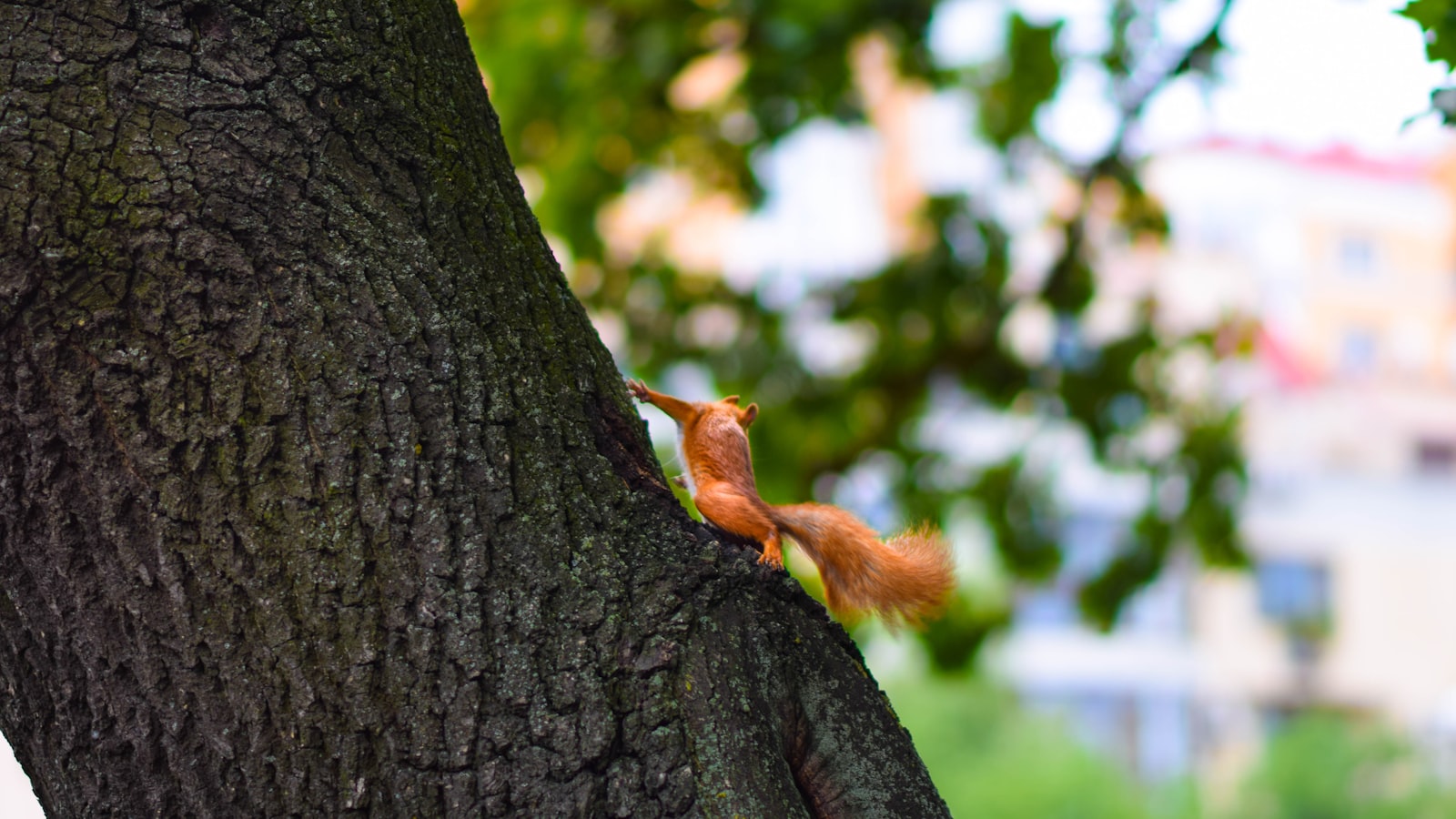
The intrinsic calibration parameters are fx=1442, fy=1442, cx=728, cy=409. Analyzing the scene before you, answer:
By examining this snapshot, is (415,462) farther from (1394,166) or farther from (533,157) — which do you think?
(1394,166)

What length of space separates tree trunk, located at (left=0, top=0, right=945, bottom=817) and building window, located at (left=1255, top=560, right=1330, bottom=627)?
100ft

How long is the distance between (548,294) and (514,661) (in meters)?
0.48

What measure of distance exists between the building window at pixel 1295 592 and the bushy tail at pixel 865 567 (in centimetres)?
2988

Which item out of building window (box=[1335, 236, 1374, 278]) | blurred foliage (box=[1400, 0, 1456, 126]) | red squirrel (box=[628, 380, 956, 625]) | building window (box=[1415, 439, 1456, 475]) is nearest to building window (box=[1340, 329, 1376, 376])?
building window (box=[1335, 236, 1374, 278])

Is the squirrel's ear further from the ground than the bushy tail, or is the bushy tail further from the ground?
the squirrel's ear

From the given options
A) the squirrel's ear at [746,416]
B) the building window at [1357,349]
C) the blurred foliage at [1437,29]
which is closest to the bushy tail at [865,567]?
the squirrel's ear at [746,416]

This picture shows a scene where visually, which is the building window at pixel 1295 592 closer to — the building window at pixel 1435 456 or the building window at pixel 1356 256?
the building window at pixel 1435 456

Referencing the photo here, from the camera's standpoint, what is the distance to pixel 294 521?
5.03 ft

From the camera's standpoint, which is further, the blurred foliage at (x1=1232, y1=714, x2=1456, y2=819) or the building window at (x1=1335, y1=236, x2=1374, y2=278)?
the building window at (x1=1335, y1=236, x2=1374, y2=278)

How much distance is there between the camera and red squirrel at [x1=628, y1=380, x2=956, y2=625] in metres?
2.01

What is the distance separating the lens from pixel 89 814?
1571 mm

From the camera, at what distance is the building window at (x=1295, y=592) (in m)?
30.0

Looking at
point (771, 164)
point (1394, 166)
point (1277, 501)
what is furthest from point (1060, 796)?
point (771, 164)

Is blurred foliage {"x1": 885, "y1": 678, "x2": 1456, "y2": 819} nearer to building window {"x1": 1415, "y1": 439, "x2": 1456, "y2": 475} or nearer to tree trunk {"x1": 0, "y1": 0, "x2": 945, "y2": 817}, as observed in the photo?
building window {"x1": 1415, "y1": 439, "x2": 1456, "y2": 475}
